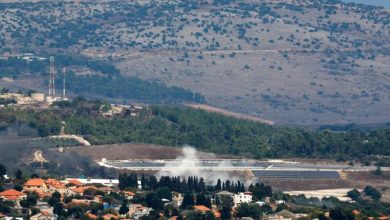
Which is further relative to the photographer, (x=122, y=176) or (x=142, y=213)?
(x=122, y=176)

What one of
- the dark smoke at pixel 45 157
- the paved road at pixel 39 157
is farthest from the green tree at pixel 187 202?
the paved road at pixel 39 157

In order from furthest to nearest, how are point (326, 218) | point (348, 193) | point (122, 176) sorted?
point (348, 193), point (122, 176), point (326, 218)

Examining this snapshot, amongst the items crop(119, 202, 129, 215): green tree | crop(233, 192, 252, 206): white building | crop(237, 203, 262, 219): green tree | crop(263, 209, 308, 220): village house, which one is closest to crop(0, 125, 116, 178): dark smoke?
crop(233, 192, 252, 206): white building

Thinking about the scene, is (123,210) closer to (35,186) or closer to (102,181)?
(35,186)

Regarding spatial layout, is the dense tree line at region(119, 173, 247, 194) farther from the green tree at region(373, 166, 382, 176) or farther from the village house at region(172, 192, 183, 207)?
the green tree at region(373, 166, 382, 176)

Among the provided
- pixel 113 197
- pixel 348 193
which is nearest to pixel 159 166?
pixel 348 193

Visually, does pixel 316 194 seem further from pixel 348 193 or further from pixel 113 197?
pixel 113 197

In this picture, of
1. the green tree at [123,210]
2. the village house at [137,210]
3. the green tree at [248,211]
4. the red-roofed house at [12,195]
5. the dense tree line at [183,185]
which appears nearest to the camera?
the village house at [137,210]

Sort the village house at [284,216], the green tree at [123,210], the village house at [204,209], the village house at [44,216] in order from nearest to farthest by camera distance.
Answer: the village house at [44,216], the village house at [204,209], the green tree at [123,210], the village house at [284,216]

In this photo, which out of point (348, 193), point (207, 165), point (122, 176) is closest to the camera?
point (122, 176)

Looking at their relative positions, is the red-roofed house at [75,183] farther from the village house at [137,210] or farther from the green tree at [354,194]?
the green tree at [354,194]

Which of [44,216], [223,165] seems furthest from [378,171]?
[44,216]
